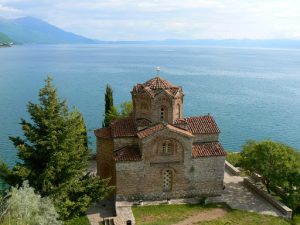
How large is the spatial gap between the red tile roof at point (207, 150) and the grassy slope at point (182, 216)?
3.66m

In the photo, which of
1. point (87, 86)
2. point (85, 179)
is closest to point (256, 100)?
point (87, 86)

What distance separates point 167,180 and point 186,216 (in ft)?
10.9

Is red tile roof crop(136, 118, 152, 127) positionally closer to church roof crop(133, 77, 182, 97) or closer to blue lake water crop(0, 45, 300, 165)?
church roof crop(133, 77, 182, 97)

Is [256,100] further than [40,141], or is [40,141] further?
[256,100]

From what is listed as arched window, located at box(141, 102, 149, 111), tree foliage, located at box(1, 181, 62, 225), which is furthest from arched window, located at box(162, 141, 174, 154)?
tree foliage, located at box(1, 181, 62, 225)

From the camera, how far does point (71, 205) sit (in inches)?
876

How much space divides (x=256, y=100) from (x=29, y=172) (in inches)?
2599

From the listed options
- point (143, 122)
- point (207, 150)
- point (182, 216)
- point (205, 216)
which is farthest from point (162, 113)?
point (205, 216)

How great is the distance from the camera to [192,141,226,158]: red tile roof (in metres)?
26.7

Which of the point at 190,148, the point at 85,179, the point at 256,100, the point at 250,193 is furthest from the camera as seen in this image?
the point at 256,100

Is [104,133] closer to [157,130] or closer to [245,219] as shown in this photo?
[157,130]

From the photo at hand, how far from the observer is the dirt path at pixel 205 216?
78.7 feet

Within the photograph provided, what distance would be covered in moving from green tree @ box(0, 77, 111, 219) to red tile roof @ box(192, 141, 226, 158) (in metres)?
8.54

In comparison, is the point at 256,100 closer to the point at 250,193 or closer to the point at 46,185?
the point at 250,193
